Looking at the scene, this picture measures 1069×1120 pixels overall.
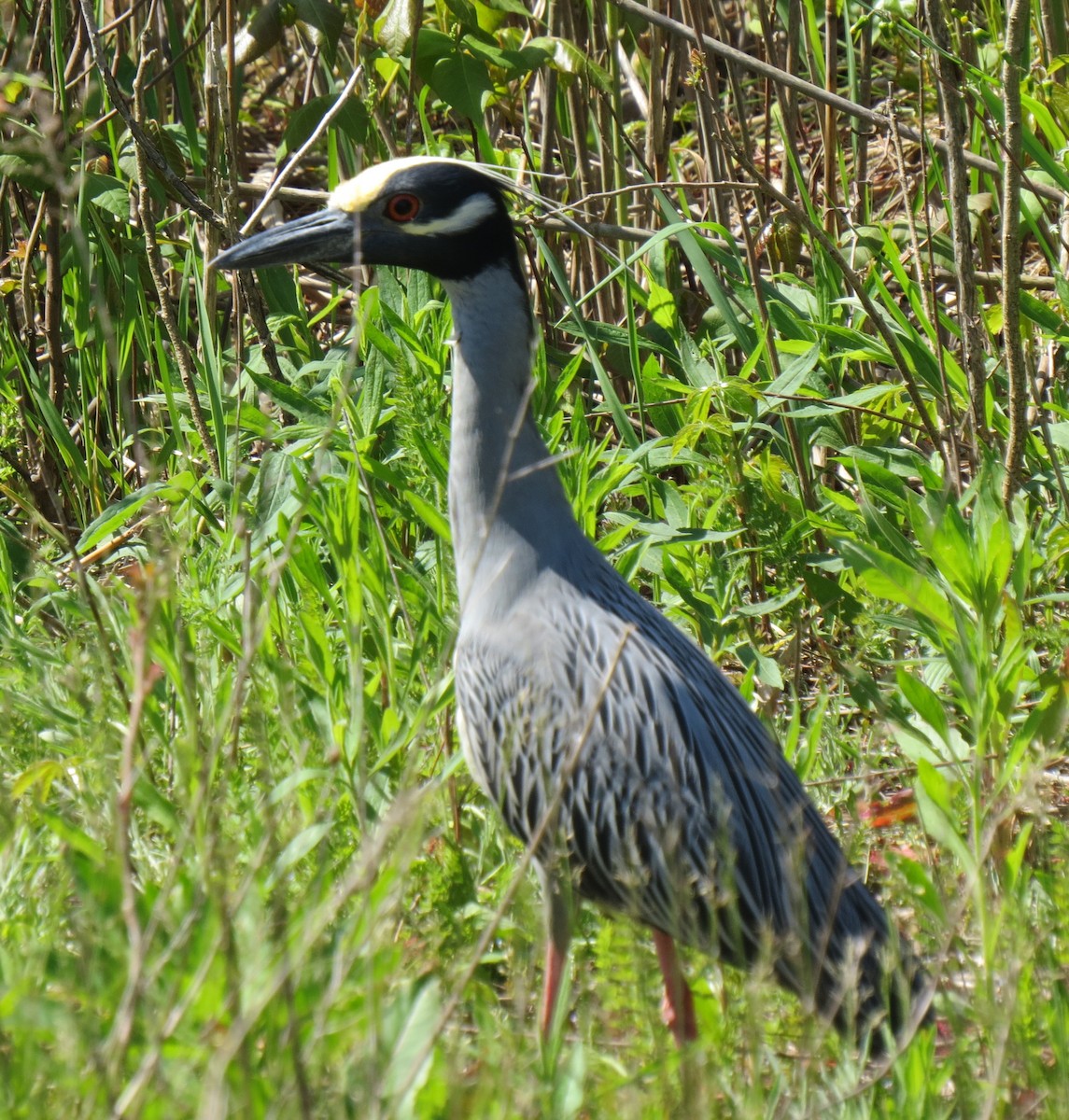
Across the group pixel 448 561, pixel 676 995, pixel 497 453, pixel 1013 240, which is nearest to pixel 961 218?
pixel 1013 240

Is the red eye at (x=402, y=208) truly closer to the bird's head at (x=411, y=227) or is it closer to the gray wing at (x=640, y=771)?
the bird's head at (x=411, y=227)

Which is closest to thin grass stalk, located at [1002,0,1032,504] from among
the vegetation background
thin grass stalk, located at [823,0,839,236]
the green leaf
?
the vegetation background

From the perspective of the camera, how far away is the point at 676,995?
272 cm

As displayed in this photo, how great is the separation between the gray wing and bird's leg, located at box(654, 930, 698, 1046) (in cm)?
8

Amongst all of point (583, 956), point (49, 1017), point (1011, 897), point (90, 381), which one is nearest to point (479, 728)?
point (583, 956)

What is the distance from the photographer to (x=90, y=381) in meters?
4.82

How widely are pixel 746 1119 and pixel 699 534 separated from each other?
1.83 metres

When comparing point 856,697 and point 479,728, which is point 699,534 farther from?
point 479,728

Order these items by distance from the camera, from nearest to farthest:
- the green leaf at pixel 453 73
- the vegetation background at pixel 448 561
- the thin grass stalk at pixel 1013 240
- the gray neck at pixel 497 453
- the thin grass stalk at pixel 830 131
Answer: the vegetation background at pixel 448 561
the gray neck at pixel 497 453
the thin grass stalk at pixel 1013 240
the green leaf at pixel 453 73
the thin grass stalk at pixel 830 131

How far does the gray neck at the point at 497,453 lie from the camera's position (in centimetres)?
318

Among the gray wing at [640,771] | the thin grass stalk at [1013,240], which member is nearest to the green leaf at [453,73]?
the thin grass stalk at [1013,240]

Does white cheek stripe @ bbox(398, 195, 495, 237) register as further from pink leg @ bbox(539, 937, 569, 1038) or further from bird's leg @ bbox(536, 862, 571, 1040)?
pink leg @ bbox(539, 937, 569, 1038)

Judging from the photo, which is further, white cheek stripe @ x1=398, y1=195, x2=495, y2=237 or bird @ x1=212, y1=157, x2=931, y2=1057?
white cheek stripe @ x1=398, y1=195, x2=495, y2=237

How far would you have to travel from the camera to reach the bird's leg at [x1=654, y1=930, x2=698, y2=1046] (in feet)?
8.86
